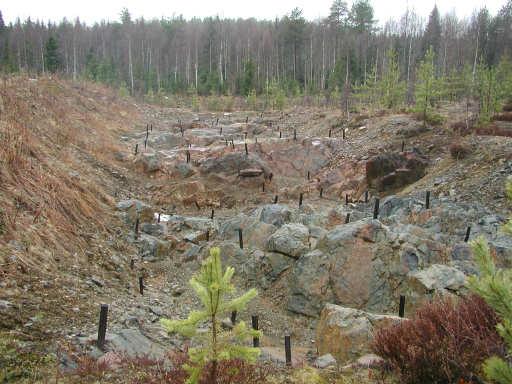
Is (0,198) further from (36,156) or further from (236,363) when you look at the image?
(236,363)

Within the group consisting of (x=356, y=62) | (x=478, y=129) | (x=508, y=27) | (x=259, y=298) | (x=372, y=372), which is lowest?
(x=259, y=298)

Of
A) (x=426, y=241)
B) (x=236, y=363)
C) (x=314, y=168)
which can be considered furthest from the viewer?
(x=314, y=168)

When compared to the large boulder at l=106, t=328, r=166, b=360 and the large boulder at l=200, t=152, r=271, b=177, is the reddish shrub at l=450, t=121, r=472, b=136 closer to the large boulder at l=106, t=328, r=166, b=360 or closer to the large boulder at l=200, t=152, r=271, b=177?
the large boulder at l=200, t=152, r=271, b=177

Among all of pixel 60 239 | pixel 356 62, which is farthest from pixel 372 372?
pixel 356 62

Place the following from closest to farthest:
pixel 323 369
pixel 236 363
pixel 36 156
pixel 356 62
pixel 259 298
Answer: pixel 236 363 < pixel 323 369 < pixel 259 298 < pixel 36 156 < pixel 356 62

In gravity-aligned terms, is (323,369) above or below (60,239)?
below

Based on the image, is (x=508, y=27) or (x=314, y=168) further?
(x=508, y=27)

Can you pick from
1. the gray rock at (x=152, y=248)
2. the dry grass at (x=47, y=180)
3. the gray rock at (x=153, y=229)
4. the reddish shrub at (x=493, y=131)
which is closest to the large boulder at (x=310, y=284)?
→ the gray rock at (x=152, y=248)

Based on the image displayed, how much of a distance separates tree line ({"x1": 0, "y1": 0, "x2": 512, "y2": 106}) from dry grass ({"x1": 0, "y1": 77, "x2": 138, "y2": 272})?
117 ft

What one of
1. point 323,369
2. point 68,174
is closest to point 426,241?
point 323,369

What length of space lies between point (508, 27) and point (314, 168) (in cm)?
5721

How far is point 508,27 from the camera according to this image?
2458 inches

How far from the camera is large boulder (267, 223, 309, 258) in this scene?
12.2 metres

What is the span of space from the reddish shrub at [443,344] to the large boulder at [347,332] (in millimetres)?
2218
